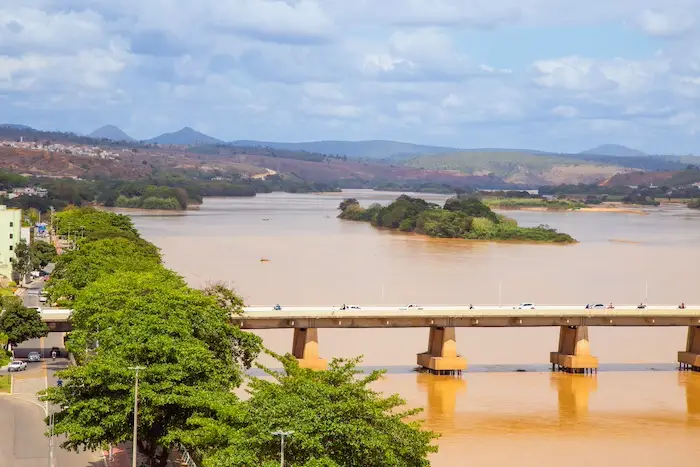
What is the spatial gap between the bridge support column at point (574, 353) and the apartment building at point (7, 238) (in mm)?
27544

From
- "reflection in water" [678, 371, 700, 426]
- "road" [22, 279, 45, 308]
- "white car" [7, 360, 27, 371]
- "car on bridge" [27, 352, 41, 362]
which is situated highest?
"white car" [7, 360, 27, 371]

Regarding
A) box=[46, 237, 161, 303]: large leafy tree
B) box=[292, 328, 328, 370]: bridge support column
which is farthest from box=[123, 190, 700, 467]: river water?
box=[46, 237, 161, 303]: large leafy tree

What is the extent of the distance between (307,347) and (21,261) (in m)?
22.3

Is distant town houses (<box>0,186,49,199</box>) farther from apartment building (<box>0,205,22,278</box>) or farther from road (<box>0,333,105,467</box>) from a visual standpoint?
road (<box>0,333,105,467</box>)

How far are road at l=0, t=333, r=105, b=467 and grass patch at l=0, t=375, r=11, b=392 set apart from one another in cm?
18

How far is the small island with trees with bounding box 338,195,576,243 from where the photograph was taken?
367 feet

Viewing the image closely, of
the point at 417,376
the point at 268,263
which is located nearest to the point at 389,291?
the point at 268,263

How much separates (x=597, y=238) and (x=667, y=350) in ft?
216

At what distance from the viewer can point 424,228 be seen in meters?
118

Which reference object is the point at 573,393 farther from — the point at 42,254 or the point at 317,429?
the point at 42,254

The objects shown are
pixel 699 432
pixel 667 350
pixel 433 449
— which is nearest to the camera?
pixel 433 449

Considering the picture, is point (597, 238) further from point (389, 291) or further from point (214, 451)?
point (214, 451)

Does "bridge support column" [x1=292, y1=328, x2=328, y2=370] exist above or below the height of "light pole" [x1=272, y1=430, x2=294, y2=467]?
below

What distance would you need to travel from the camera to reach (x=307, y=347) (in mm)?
43719
